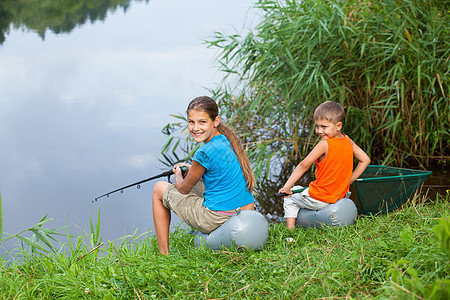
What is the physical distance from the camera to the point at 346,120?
5043mm

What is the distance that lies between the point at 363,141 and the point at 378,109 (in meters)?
0.33

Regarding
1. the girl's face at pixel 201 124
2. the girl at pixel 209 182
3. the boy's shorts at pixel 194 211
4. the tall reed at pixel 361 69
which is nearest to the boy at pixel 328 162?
the girl at pixel 209 182

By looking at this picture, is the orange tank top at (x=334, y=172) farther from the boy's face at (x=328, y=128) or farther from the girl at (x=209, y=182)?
the girl at (x=209, y=182)

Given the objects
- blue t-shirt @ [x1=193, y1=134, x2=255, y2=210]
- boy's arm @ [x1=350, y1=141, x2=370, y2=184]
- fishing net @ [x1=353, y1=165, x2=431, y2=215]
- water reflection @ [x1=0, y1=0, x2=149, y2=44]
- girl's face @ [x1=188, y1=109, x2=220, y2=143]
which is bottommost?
fishing net @ [x1=353, y1=165, x2=431, y2=215]

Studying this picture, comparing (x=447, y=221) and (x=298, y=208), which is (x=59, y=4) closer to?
(x=298, y=208)

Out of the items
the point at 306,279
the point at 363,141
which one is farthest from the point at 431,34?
the point at 306,279

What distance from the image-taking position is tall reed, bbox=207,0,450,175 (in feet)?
15.5

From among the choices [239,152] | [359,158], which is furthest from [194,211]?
[359,158]

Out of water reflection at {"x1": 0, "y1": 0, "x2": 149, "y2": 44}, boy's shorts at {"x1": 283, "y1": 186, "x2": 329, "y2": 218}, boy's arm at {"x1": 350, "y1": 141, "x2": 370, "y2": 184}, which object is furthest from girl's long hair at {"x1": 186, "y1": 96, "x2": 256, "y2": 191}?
water reflection at {"x1": 0, "y1": 0, "x2": 149, "y2": 44}

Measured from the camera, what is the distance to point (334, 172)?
130 inches

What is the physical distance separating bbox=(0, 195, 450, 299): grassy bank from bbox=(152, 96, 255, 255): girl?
0.21m

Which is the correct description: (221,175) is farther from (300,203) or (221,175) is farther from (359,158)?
(359,158)

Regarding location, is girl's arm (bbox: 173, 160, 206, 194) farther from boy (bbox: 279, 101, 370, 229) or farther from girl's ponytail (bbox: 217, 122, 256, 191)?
boy (bbox: 279, 101, 370, 229)

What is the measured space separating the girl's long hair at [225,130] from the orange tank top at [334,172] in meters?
0.46
